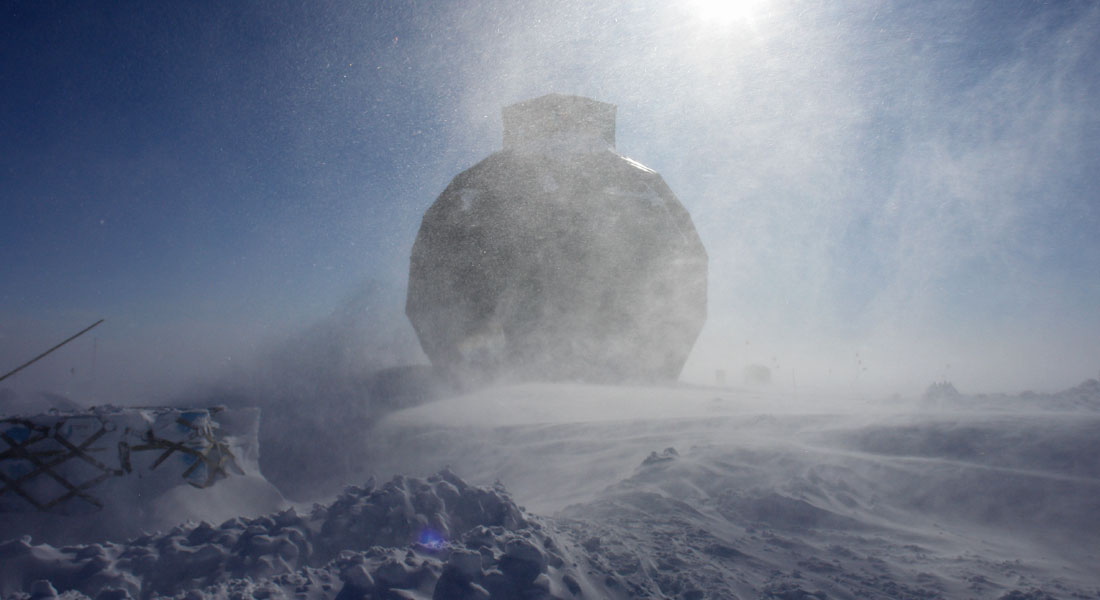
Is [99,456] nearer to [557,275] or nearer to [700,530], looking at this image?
[700,530]

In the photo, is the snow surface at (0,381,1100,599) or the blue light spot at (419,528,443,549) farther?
the blue light spot at (419,528,443,549)

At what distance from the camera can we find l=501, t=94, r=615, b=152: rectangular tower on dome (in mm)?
9461

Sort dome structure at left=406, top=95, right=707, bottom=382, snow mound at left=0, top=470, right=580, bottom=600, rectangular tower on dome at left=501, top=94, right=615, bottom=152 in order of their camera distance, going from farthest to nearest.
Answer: rectangular tower on dome at left=501, top=94, right=615, bottom=152, dome structure at left=406, top=95, right=707, bottom=382, snow mound at left=0, top=470, right=580, bottom=600

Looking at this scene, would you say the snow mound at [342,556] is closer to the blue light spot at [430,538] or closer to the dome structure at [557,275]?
the blue light spot at [430,538]

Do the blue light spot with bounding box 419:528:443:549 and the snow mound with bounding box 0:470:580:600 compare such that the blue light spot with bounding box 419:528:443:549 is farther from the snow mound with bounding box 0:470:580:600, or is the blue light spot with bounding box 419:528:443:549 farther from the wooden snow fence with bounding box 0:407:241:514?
the wooden snow fence with bounding box 0:407:241:514

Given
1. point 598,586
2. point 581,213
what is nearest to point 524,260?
point 581,213

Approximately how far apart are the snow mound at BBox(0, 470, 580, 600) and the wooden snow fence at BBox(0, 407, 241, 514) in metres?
1.10

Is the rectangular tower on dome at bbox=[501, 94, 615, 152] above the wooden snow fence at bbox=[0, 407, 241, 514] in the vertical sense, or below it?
above

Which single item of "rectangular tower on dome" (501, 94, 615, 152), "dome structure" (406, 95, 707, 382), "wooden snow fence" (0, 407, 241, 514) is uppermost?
"rectangular tower on dome" (501, 94, 615, 152)

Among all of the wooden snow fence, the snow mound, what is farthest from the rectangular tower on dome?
the snow mound

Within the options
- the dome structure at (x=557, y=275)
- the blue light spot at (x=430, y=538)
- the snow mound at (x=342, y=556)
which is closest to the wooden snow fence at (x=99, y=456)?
the snow mound at (x=342, y=556)

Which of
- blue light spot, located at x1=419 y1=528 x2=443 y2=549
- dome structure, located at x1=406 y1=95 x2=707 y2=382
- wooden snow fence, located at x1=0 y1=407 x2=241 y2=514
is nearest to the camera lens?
blue light spot, located at x1=419 y1=528 x2=443 y2=549

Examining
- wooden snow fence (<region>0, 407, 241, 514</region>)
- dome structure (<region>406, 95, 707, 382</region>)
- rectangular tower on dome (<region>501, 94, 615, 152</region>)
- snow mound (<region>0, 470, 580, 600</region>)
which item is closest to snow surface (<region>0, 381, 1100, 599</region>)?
snow mound (<region>0, 470, 580, 600</region>)

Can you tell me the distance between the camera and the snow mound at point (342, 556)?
194 centimetres
